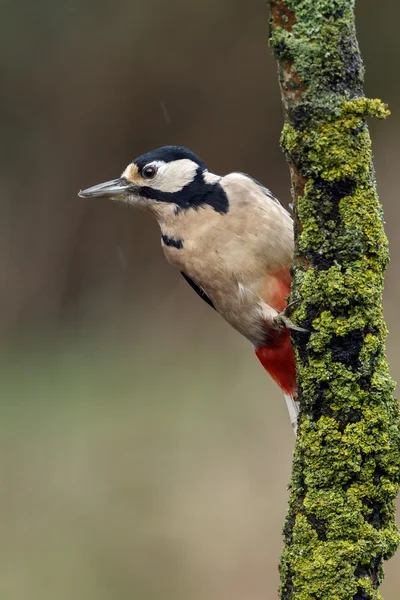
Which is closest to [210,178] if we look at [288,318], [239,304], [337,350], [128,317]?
[239,304]

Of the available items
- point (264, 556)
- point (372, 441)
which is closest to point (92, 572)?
point (264, 556)

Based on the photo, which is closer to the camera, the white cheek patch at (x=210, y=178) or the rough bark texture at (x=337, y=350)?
the rough bark texture at (x=337, y=350)

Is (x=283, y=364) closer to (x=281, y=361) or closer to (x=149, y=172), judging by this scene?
(x=281, y=361)

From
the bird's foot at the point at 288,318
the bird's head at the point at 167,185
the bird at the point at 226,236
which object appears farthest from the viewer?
the bird's head at the point at 167,185

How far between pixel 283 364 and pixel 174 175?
773 millimetres

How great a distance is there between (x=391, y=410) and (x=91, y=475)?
369 cm

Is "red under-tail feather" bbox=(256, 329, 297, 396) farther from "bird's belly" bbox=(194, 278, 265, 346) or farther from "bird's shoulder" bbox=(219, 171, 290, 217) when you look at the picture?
"bird's shoulder" bbox=(219, 171, 290, 217)

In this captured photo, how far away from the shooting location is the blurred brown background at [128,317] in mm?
4934

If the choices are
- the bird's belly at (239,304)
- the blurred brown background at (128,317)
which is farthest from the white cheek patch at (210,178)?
the blurred brown background at (128,317)

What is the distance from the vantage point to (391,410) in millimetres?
1932

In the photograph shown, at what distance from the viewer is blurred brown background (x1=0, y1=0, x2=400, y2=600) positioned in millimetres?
4934

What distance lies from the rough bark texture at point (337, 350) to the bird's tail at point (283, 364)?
1.06m

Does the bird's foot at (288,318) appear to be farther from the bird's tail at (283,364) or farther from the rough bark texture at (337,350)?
the bird's tail at (283,364)

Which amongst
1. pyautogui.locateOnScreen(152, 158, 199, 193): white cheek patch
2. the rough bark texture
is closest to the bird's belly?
pyautogui.locateOnScreen(152, 158, 199, 193): white cheek patch
